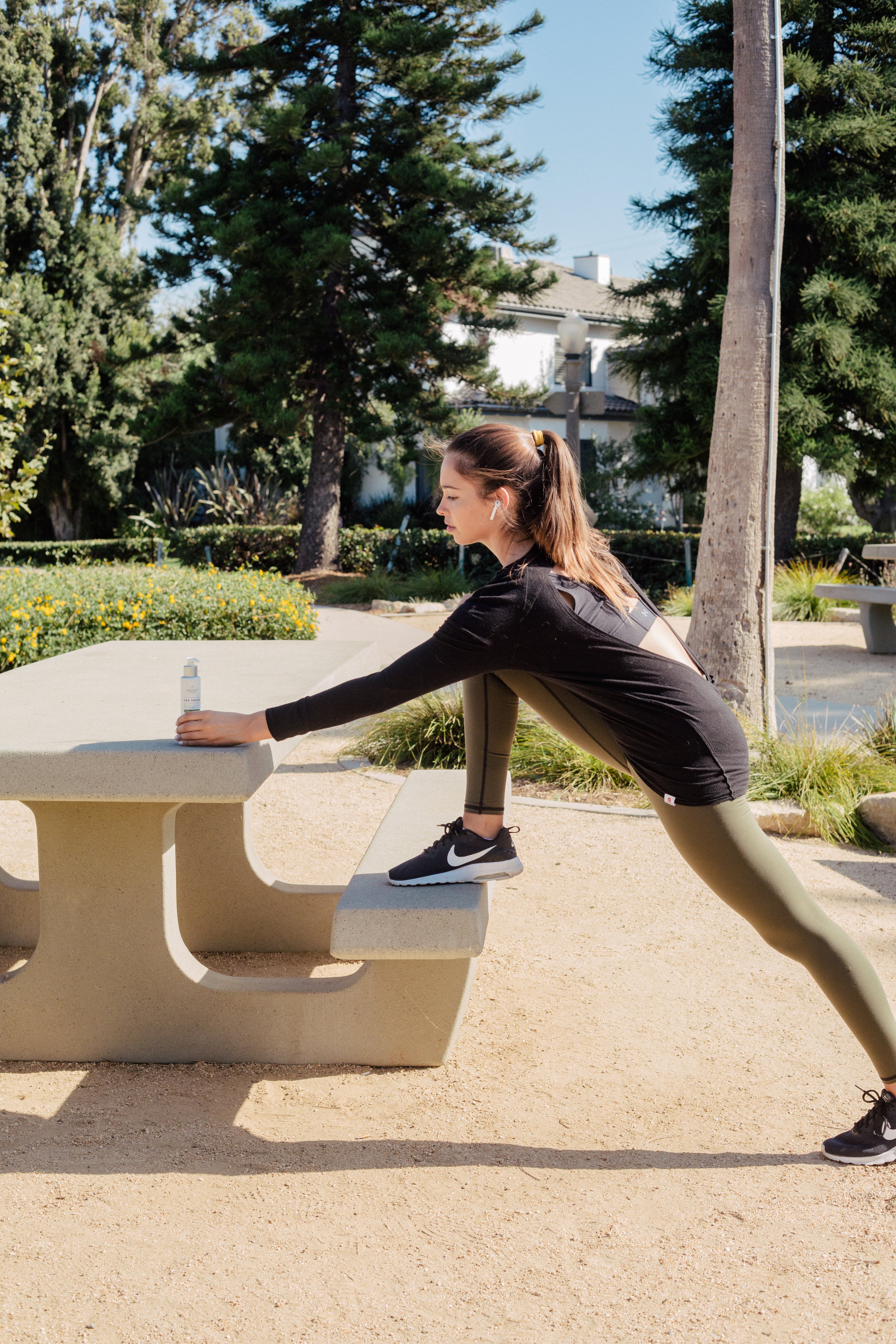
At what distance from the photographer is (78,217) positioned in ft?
78.3

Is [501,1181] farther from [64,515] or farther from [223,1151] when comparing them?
[64,515]

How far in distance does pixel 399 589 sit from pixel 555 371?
55.8ft

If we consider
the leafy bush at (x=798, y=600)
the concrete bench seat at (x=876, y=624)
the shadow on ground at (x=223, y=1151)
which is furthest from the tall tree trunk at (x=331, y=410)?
the shadow on ground at (x=223, y=1151)

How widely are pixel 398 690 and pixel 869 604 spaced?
9.59 m

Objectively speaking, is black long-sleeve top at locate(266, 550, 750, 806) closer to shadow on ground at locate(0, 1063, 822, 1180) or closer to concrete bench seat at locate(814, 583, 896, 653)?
shadow on ground at locate(0, 1063, 822, 1180)

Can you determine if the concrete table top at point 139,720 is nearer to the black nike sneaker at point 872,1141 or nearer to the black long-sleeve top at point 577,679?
the black long-sleeve top at point 577,679

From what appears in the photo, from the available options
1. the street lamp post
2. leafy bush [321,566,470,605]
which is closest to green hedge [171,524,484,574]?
leafy bush [321,566,470,605]

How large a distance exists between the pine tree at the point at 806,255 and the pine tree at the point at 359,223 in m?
2.40

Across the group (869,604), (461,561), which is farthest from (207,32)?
(869,604)

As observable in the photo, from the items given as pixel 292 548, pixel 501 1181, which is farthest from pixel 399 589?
pixel 501 1181

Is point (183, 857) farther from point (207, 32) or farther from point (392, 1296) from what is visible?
point (207, 32)

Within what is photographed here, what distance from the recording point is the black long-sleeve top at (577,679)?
239cm

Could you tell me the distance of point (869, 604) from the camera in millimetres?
11016

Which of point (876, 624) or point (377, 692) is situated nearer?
point (377, 692)
